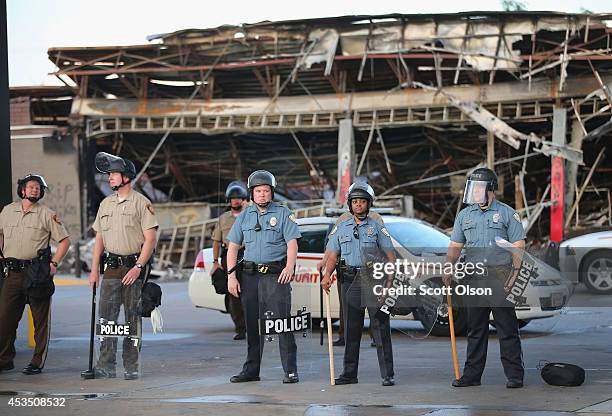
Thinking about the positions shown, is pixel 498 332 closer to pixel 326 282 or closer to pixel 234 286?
pixel 326 282

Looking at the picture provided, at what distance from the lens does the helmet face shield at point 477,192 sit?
899cm

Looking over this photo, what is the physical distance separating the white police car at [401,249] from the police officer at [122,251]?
1.87m

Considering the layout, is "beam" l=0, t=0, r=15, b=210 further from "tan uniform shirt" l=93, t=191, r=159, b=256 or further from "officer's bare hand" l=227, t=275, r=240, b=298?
"officer's bare hand" l=227, t=275, r=240, b=298

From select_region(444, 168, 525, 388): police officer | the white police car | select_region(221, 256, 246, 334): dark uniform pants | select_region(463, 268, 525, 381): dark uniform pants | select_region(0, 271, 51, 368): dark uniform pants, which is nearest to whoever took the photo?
select_region(463, 268, 525, 381): dark uniform pants

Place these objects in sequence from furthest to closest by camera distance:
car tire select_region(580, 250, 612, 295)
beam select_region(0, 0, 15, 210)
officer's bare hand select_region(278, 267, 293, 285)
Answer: car tire select_region(580, 250, 612, 295)
beam select_region(0, 0, 15, 210)
officer's bare hand select_region(278, 267, 293, 285)

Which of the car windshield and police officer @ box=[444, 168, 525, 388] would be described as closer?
police officer @ box=[444, 168, 525, 388]

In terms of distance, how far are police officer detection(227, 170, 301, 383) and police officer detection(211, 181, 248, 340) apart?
12.6ft

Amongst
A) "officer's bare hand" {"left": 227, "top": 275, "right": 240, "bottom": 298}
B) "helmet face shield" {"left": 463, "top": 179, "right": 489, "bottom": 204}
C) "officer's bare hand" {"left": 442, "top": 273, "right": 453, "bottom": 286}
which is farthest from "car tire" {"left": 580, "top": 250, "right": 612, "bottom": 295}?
"officer's bare hand" {"left": 227, "top": 275, "right": 240, "bottom": 298}

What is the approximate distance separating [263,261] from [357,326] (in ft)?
3.33

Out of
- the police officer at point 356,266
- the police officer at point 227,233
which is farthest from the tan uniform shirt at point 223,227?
the police officer at point 356,266

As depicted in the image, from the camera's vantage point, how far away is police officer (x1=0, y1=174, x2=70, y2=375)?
1041cm

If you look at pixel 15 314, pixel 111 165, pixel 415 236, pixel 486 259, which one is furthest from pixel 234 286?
pixel 415 236

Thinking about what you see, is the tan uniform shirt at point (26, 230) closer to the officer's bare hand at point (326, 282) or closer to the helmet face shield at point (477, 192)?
the officer's bare hand at point (326, 282)

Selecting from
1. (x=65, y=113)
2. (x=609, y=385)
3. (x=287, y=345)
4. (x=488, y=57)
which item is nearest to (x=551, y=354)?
(x=609, y=385)
